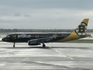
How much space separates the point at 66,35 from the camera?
51125mm

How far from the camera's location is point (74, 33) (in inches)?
2032

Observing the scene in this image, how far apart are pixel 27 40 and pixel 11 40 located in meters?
3.54

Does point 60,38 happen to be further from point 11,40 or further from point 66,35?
point 11,40

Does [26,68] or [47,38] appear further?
[47,38]

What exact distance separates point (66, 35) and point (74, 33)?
194 centimetres

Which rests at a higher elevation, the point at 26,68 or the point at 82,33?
the point at 82,33

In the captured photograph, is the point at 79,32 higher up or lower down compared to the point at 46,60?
higher up

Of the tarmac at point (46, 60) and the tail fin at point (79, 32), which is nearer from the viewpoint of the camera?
the tarmac at point (46, 60)

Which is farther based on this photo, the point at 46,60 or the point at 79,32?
the point at 79,32

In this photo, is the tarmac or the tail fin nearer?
the tarmac

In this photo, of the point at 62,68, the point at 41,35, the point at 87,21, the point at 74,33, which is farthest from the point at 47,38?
the point at 62,68

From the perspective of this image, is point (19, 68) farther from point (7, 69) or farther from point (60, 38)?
point (60, 38)

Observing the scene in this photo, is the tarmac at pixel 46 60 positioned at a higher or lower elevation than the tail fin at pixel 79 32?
lower

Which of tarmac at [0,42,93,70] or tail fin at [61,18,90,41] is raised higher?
tail fin at [61,18,90,41]
